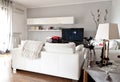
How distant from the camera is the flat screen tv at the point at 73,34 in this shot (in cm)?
600

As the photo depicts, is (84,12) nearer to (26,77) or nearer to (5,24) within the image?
(5,24)

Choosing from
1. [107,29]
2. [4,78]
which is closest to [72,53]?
[107,29]

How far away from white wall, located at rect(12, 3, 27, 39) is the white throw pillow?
4.25 m

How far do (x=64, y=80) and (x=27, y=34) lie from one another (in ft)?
17.4

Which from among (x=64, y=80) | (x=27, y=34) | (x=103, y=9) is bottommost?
(x=64, y=80)

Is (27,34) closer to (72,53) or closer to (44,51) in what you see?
(44,51)

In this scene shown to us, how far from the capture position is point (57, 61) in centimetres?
268

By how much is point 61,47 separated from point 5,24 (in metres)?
4.21

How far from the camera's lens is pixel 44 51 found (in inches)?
113

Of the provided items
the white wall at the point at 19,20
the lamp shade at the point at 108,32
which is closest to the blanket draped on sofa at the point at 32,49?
the lamp shade at the point at 108,32

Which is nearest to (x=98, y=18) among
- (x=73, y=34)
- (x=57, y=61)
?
(x=73, y=34)

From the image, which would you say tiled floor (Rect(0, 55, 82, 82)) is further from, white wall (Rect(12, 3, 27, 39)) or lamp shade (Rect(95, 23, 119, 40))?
white wall (Rect(12, 3, 27, 39))

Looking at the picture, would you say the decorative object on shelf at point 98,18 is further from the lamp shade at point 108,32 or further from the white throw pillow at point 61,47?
the lamp shade at point 108,32

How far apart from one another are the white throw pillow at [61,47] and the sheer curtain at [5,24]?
12.0 feet
